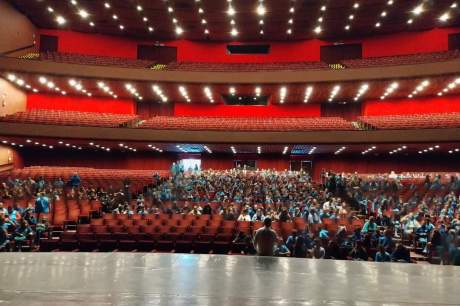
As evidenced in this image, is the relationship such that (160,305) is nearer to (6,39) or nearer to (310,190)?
(310,190)

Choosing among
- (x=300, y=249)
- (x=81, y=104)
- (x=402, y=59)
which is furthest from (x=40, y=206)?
(x=402, y=59)

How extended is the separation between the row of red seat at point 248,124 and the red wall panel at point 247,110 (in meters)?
1.84

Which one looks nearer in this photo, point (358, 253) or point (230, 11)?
point (358, 253)

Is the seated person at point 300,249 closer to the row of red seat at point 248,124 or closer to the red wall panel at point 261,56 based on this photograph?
the row of red seat at point 248,124

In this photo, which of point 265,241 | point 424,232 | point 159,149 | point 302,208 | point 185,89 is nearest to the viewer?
point 265,241

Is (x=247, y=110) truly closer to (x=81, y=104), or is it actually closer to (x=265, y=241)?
(x=81, y=104)

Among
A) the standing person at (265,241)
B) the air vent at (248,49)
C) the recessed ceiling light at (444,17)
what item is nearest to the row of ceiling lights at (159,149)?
the air vent at (248,49)

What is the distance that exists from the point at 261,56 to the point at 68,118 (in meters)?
11.3

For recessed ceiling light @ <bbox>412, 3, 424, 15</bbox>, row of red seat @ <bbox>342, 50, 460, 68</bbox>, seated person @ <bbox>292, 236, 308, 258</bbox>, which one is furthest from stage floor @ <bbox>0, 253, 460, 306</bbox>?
recessed ceiling light @ <bbox>412, 3, 424, 15</bbox>

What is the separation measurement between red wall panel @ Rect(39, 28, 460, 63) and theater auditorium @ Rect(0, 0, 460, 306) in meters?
0.09

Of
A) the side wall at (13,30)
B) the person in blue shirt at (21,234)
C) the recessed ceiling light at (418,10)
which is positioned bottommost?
the person in blue shirt at (21,234)

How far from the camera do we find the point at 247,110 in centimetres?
2509

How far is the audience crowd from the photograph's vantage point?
7562 millimetres

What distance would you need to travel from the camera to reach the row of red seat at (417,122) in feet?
61.9
